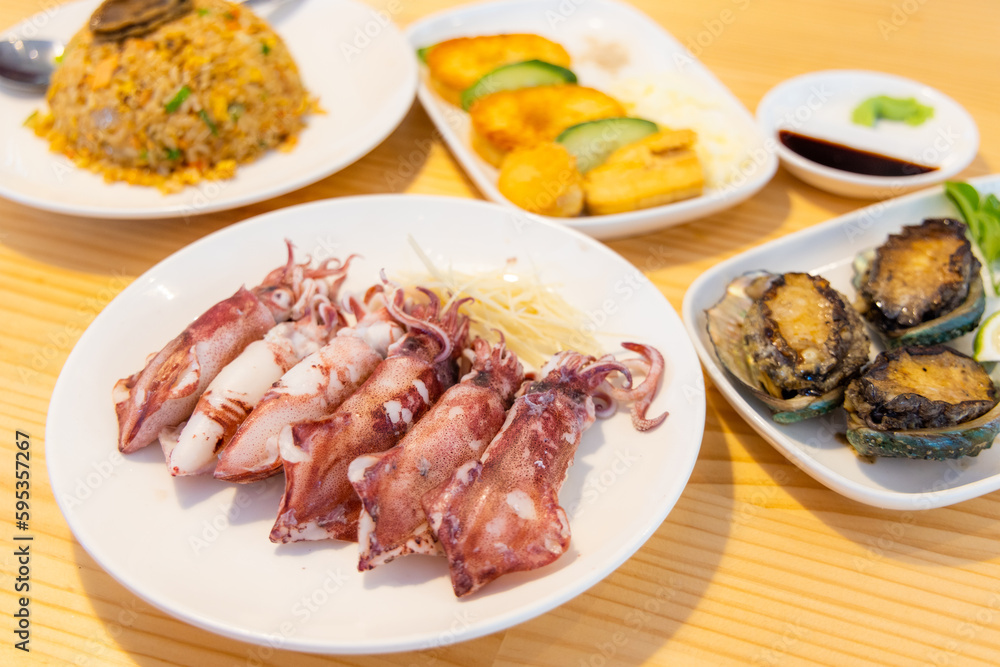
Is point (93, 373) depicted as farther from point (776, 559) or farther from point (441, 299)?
point (776, 559)

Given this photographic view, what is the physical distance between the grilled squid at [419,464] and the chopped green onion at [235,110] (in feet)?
6.19

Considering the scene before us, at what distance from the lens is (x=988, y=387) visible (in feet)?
6.82

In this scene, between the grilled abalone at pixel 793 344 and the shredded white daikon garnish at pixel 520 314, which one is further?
the shredded white daikon garnish at pixel 520 314

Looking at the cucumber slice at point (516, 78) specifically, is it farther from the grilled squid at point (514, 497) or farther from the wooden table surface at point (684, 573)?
the grilled squid at point (514, 497)

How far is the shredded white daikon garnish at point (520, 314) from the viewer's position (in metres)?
2.34

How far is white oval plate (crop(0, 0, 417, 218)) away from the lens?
2.74 meters

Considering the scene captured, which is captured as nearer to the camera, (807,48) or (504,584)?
(504,584)

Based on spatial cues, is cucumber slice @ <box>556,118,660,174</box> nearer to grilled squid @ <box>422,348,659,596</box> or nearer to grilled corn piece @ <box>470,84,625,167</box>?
grilled corn piece @ <box>470,84,625,167</box>

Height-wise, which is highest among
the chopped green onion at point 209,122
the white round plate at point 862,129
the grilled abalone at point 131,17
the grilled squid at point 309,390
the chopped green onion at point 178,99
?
the grilled abalone at point 131,17

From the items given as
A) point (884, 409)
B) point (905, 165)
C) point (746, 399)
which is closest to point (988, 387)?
point (884, 409)

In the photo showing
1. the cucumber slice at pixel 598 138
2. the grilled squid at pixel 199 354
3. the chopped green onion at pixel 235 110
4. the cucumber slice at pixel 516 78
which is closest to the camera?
the grilled squid at pixel 199 354

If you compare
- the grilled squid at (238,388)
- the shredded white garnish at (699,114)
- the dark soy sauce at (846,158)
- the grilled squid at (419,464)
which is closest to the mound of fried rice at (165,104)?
the grilled squid at (238,388)

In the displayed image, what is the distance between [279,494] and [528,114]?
7.31 feet

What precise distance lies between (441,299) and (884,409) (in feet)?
4.85
